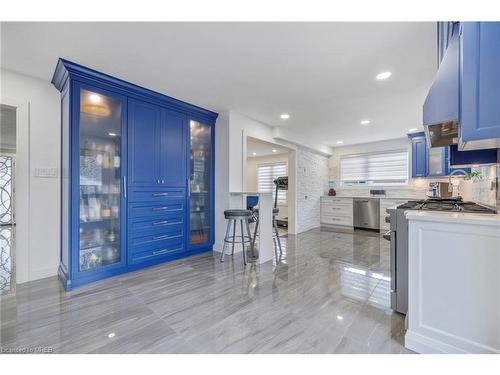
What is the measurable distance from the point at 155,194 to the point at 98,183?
2.18 feet

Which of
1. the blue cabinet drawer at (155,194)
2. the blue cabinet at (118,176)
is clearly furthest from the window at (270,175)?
the blue cabinet drawer at (155,194)

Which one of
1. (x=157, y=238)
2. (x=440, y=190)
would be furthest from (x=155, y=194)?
(x=440, y=190)

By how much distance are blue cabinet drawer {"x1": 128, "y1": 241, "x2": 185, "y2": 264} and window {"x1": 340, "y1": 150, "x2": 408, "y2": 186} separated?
5061mm

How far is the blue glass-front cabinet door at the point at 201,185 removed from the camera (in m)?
3.62

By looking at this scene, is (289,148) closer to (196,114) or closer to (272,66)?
(196,114)

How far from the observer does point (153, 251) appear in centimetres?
307

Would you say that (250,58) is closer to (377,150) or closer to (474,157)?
(474,157)

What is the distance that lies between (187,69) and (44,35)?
3.83 feet

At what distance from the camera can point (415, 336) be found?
1436mm

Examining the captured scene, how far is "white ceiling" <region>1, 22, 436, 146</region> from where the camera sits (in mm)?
1796

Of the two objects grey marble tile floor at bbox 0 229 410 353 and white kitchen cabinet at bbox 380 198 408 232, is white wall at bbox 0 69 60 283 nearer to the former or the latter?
grey marble tile floor at bbox 0 229 410 353

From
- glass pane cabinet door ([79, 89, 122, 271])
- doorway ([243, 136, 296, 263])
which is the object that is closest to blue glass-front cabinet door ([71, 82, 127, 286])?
glass pane cabinet door ([79, 89, 122, 271])

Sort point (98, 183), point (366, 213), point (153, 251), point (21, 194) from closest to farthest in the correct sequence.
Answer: point (21, 194), point (98, 183), point (153, 251), point (366, 213)
